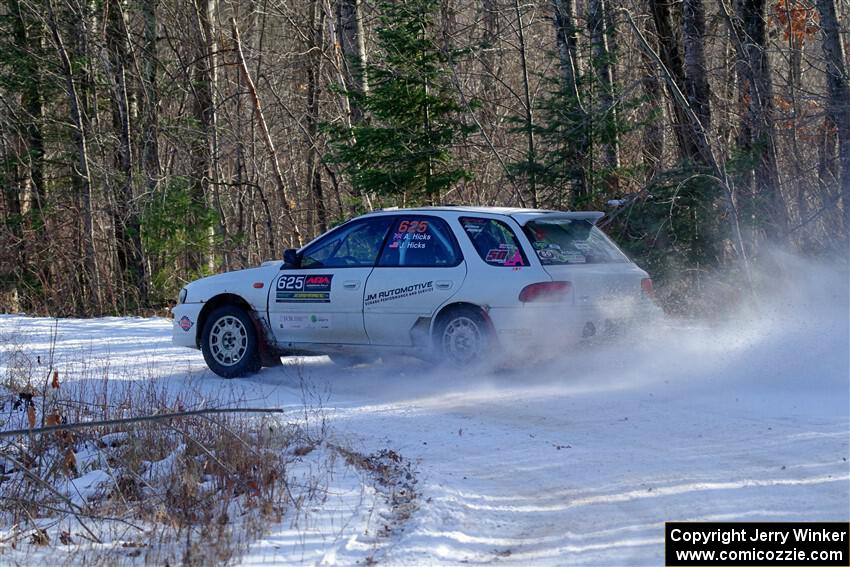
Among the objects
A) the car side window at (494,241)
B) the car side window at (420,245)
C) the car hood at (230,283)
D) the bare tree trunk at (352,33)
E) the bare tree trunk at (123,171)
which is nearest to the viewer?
the car side window at (494,241)

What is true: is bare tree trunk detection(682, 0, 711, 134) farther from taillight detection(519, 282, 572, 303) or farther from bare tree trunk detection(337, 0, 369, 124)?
taillight detection(519, 282, 572, 303)

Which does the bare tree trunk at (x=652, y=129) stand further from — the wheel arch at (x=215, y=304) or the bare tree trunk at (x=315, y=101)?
the bare tree trunk at (x=315, y=101)

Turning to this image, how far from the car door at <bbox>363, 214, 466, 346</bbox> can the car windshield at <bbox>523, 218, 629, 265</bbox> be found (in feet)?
2.46

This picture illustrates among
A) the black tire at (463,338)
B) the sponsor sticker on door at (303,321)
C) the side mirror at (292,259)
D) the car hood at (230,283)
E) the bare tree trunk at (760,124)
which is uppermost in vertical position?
the bare tree trunk at (760,124)

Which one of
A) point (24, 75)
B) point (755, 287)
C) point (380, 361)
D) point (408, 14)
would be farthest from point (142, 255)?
point (755, 287)

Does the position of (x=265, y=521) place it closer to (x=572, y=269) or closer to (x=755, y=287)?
(x=572, y=269)

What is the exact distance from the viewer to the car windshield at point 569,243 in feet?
31.1

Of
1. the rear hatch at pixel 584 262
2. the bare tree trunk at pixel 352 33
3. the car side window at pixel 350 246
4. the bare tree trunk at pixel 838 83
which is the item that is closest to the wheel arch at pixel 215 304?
the car side window at pixel 350 246

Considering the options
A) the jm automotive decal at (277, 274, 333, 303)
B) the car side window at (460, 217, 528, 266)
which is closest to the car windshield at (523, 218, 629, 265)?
the car side window at (460, 217, 528, 266)

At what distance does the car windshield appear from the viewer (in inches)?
373

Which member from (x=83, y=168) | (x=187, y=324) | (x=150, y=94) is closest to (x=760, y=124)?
(x=187, y=324)

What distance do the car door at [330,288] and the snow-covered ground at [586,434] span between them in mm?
525

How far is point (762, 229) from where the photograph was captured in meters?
14.0

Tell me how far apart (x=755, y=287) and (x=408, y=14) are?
702 centimetres
